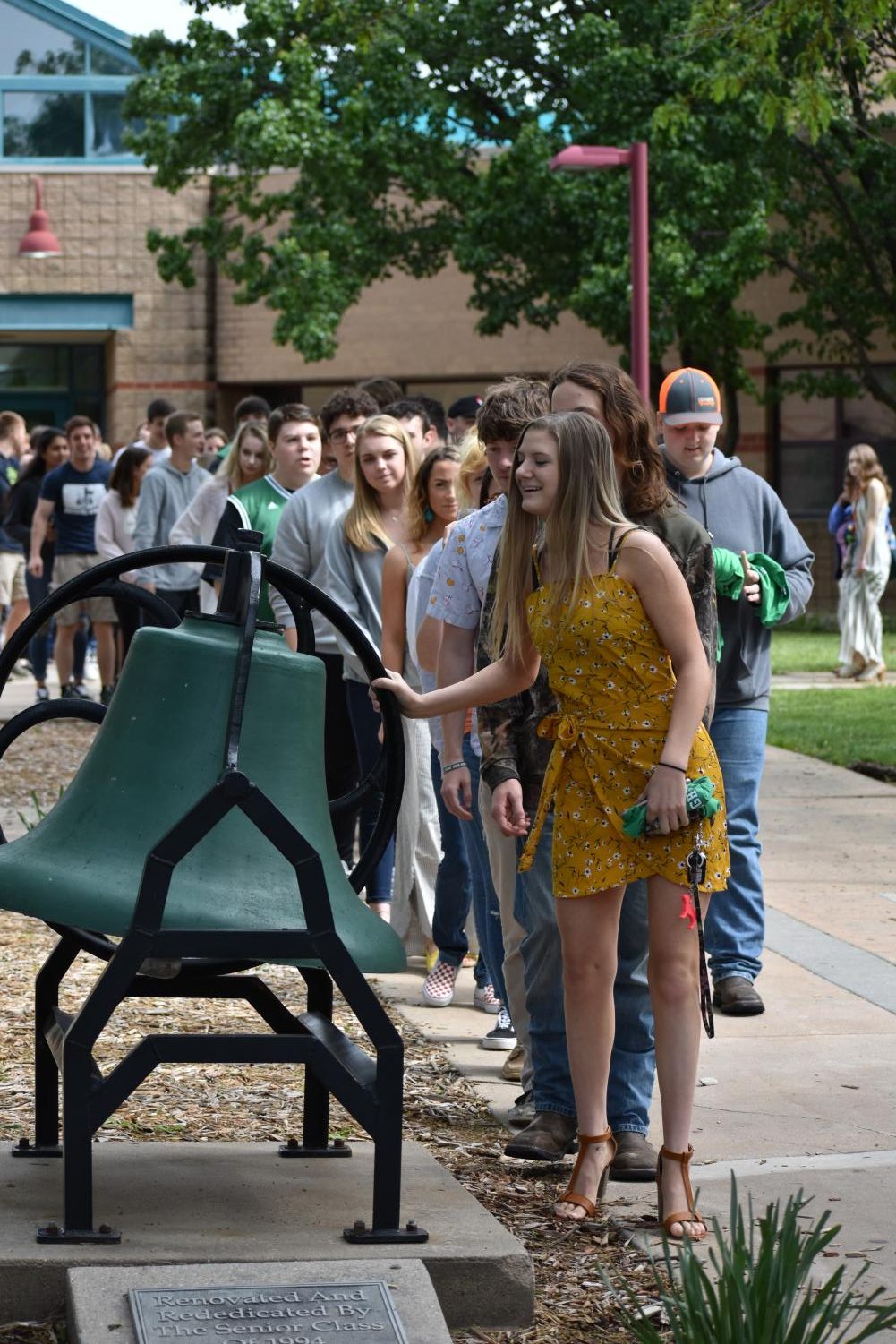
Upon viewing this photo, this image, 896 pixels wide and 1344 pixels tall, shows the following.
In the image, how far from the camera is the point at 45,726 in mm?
15211

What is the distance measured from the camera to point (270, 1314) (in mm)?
3436

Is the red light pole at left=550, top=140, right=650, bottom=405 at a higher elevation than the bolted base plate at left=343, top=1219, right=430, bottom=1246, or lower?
higher

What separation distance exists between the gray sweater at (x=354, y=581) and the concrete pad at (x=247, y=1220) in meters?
3.10

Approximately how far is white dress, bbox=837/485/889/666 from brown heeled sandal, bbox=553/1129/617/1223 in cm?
1447

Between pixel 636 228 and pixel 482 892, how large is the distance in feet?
37.6

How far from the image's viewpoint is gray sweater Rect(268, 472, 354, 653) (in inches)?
307

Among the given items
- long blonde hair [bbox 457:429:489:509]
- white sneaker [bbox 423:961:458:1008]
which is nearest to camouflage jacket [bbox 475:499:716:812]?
long blonde hair [bbox 457:429:489:509]

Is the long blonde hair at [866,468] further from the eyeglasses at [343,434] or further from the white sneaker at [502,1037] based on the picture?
the white sneaker at [502,1037]

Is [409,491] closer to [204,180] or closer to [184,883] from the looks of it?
[184,883]

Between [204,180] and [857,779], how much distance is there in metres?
22.3

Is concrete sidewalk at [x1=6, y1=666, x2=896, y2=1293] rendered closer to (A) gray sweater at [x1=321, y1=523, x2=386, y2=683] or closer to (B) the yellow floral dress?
(B) the yellow floral dress

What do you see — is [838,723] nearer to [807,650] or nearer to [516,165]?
[807,650]

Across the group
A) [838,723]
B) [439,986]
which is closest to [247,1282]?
[439,986]

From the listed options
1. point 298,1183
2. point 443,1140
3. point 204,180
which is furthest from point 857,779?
point 204,180
